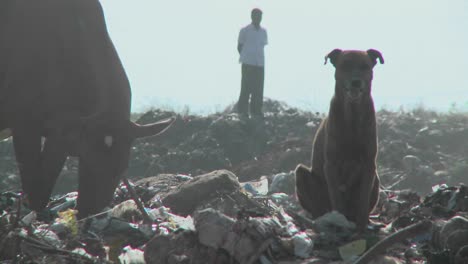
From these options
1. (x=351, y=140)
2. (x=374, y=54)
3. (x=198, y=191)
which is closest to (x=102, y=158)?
(x=198, y=191)

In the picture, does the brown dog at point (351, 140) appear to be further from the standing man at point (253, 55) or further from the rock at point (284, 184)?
the standing man at point (253, 55)

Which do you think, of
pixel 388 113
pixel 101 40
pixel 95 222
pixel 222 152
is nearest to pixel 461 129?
pixel 388 113

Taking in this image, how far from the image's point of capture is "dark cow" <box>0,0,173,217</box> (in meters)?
7.80

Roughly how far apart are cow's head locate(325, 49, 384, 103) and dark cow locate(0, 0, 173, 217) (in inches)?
96.8

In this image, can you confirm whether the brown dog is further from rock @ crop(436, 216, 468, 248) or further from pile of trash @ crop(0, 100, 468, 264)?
rock @ crop(436, 216, 468, 248)

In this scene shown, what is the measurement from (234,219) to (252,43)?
10.5 m

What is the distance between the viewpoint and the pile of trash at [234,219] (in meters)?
4.77

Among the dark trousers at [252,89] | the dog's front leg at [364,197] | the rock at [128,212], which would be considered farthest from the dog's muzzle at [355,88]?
the dark trousers at [252,89]

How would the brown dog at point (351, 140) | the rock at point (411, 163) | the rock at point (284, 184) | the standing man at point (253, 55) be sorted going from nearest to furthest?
the brown dog at point (351, 140) < the rock at point (284, 184) < the rock at point (411, 163) < the standing man at point (253, 55)

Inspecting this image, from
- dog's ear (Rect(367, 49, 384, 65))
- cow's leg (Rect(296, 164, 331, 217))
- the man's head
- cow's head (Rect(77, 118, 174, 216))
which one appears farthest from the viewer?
the man's head

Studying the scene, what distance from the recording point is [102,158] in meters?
7.78

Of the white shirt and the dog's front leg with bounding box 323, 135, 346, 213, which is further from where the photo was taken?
the white shirt

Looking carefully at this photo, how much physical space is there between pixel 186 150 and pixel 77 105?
6.68 meters

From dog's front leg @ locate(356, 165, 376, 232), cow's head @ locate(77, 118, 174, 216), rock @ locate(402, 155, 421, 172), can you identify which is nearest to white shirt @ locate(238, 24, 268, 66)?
rock @ locate(402, 155, 421, 172)
